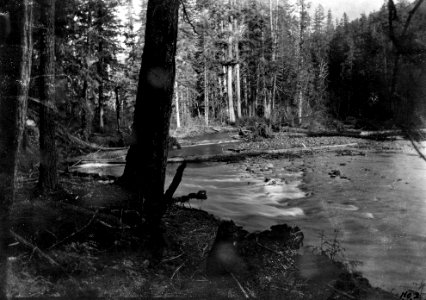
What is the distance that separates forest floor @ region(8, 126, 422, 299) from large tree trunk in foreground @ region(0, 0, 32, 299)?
1.01 m

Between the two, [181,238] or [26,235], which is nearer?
[26,235]

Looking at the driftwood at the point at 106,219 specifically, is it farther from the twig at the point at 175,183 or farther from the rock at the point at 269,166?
the rock at the point at 269,166

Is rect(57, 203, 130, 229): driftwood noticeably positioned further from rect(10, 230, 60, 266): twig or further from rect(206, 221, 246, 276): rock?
rect(206, 221, 246, 276): rock

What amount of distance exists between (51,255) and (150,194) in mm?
1753

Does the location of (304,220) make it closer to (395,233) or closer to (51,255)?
(395,233)

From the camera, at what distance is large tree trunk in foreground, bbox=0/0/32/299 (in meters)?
2.36

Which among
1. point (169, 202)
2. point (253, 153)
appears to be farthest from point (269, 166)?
point (169, 202)

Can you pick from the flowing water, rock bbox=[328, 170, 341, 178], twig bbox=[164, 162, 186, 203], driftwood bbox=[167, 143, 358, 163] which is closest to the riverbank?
twig bbox=[164, 162, 186, 203]

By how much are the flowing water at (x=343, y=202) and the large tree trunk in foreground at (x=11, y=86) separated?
4.23m

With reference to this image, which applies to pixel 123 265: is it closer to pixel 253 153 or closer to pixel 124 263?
pixel 124 263

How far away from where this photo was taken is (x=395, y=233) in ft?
22.7

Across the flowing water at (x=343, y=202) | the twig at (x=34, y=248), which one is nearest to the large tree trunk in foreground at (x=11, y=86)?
the twig at (x=34, y=248)

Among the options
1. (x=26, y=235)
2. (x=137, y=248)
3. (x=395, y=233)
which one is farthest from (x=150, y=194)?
(x=395, y=233)

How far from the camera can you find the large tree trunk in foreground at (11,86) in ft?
7.73
